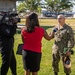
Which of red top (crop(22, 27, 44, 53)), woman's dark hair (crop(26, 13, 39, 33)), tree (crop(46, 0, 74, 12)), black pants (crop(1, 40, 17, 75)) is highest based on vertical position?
woman's dark hair (crop(26, 13, 39, 33))

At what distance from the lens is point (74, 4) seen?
10594cm

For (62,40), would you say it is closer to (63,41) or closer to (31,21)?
(63,41)

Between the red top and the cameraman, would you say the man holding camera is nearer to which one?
the red top

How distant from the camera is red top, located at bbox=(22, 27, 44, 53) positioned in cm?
586

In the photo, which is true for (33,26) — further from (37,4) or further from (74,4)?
(74,4)

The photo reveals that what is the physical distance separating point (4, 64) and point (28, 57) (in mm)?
701

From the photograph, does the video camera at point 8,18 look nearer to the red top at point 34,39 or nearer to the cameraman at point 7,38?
the cameraman at point 7,38

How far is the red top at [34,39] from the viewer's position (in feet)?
19.2

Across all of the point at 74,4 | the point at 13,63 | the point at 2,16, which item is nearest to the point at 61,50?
the point at 13,63

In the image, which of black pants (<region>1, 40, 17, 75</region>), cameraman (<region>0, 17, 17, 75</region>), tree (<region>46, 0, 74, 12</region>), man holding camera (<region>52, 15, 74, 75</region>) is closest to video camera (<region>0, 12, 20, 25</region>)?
cameraman (<region>0, 17, 17, 75</region>)

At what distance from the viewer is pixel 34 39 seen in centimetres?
589

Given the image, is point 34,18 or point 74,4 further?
point 74,4

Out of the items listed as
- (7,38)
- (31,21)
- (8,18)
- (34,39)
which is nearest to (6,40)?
(7,38)

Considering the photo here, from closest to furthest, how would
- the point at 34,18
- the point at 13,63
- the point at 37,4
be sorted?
1. the point at 34,18
2. the point at 13,63
3. the point at 37,4
